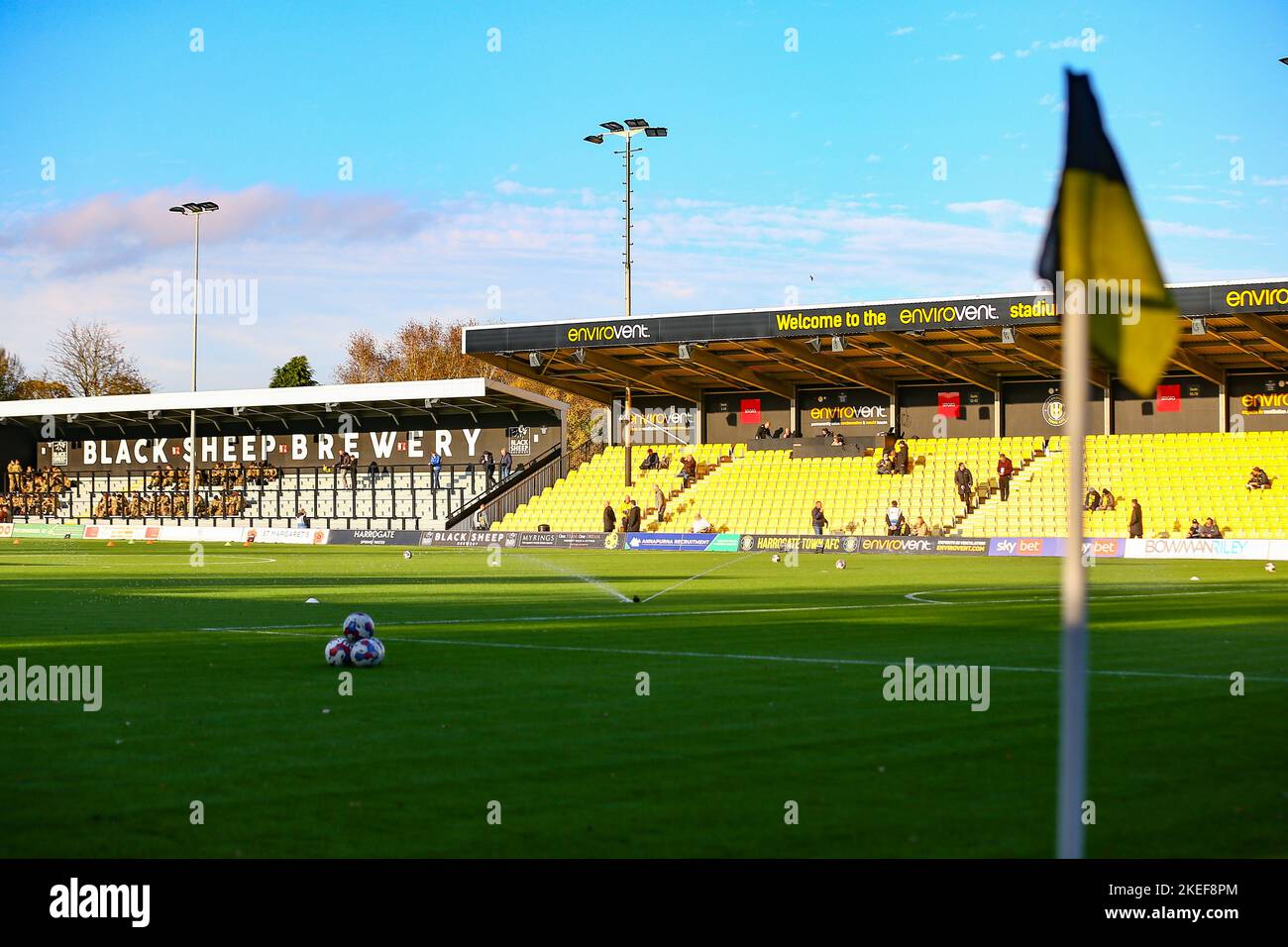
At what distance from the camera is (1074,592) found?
15.6ft

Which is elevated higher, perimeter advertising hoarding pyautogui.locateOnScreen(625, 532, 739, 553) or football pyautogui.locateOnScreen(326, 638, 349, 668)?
football pyautogui.locateOnScreen(326, 638, 349, 668)

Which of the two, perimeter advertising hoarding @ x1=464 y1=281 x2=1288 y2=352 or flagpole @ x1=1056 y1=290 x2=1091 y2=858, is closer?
flagpole @ x1=1056 y1=290 x2=1091 y2=858

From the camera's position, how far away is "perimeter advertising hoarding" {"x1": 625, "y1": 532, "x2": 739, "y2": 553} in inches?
2081

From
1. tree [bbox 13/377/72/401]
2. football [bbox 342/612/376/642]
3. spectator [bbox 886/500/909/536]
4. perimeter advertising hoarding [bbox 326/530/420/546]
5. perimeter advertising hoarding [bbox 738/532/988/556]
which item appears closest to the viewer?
football [bbox 342/612/376/642]

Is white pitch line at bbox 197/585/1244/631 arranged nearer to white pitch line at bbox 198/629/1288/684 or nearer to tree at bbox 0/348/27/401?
white pitch line at bbox 198/629/1288/684

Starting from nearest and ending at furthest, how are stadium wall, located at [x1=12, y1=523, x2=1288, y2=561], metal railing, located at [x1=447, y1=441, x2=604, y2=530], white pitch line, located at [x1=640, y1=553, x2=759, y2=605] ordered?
white pitch line, located at [x1=640, y1=553, x2=759, y2=605]
stadium wall, located at [x1=12, y1=523, x2=1288, y2=561]
metal railing, located at [x1=447, y1=441, x2=604, y2=530]

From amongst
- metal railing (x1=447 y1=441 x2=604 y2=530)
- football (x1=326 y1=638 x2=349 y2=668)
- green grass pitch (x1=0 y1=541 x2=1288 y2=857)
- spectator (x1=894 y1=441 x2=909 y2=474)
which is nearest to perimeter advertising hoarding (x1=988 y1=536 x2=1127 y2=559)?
spectator (x1=894 y1=441 x2=909 y2=474)

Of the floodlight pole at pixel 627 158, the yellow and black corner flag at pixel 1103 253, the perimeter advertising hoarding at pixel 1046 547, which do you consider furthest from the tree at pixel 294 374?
the yellow and black corner flag at pixel 1103 253

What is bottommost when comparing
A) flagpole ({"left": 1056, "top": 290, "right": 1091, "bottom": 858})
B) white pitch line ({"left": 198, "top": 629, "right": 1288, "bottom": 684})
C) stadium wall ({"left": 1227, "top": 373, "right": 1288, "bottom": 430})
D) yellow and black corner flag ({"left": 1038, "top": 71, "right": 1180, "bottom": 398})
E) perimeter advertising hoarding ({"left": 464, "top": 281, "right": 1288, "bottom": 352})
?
white pitch line ({"left": 198, "top": 629, "right": 1288, "bottom": 684})

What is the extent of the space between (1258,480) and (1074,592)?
49683 mm

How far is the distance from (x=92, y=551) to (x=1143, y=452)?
3827 centimetres

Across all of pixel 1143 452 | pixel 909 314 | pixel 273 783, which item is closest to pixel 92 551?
pixel 909 314
